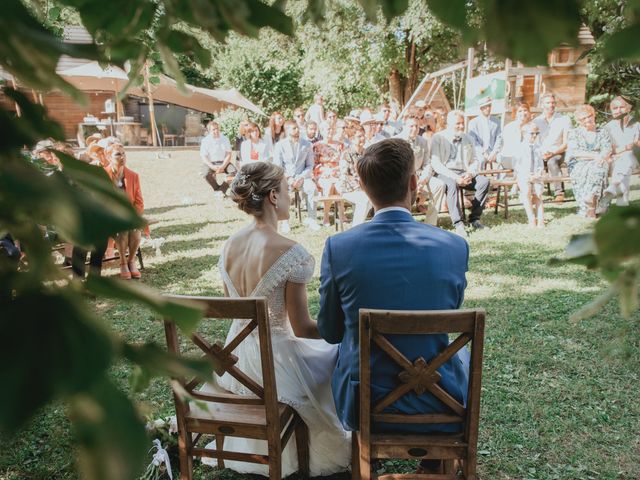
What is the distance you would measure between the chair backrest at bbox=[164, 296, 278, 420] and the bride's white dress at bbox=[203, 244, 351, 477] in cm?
33

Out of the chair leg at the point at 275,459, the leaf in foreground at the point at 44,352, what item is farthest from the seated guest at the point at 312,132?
the leaf in foreground at the point at 44,352

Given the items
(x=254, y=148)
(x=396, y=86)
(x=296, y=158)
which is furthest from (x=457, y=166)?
(x=396, y=86)

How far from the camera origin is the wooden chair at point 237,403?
2080 mm

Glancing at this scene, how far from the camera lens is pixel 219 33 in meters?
0.73

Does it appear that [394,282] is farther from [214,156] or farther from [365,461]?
[214,156]

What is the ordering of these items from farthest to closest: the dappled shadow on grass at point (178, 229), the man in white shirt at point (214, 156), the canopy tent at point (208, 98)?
the canopy tent at point (208, 98)
the man in white shirt at point (214, 156)
the dappled shadow on grass at point (178, 229)

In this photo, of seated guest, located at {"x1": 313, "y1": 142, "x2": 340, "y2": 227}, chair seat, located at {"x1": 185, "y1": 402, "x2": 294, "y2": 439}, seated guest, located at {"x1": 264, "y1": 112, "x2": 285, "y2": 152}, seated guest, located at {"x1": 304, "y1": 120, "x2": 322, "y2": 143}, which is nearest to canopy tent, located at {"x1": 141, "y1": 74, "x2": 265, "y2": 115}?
seated guest, located at {"x1": 264, "y1": 112, "x2": 285, "y2": 152}

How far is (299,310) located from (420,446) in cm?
87

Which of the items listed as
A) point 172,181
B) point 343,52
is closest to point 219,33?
point 172,181

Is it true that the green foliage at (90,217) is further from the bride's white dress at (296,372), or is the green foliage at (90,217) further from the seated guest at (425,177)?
the seated guest at (425,177)

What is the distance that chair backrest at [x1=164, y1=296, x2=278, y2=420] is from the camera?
2070mm

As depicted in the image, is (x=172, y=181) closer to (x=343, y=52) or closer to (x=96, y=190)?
(x=343, y=52)

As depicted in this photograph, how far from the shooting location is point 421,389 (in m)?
2.00

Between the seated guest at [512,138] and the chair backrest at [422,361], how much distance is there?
794 cm
